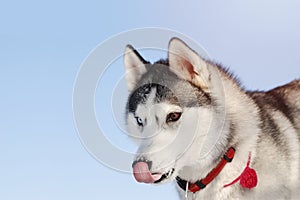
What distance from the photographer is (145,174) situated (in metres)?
4.91

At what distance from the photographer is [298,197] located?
17.3 feet

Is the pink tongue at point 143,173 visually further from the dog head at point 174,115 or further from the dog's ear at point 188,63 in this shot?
the dog's ear at point 188,63

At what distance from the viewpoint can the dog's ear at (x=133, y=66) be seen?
602cm

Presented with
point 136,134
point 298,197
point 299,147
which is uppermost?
point 136,134

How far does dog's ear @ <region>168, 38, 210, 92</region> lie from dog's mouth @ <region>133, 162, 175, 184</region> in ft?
3.42

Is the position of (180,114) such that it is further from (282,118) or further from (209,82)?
(282,118)

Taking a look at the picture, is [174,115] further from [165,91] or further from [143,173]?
[143,173]

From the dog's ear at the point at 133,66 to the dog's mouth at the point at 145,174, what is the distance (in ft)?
4.58

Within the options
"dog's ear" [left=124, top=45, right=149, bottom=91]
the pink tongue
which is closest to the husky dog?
the pink tongue

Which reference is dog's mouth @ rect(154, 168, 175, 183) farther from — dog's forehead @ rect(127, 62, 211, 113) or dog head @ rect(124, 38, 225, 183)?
dog's forehead @ rect(127, 62, 211, 113)

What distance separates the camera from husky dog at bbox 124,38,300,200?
5.12 m

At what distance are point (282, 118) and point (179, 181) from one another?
1344mm

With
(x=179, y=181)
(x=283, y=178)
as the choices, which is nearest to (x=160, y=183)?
(x=179, y=181)

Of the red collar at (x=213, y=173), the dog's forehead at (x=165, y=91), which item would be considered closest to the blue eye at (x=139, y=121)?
the dog's forehead at (x=165, y=91)
